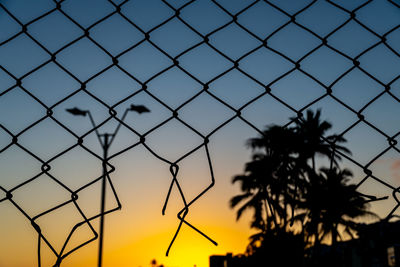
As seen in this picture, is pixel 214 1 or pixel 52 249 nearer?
pixel 52 249

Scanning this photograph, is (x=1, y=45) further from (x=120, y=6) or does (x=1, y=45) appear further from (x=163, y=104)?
(x=163, y=104)

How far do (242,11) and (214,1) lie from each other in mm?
91

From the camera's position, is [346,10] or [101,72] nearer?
[101,72]

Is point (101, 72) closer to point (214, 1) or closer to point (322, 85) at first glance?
point (214, 1)

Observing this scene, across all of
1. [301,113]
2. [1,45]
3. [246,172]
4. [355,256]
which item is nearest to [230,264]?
[301,113]

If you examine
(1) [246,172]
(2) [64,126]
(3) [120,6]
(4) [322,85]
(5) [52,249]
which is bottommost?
(5) [52,249]

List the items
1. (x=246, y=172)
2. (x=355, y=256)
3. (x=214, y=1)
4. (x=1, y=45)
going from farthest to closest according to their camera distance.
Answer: (x=355, y=256)
(x=246, y=172)
(x=214, y=1)
(x=1, y=45)

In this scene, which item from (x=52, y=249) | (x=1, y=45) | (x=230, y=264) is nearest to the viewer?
(x=52, y=249)

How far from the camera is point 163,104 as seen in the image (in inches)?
42.5

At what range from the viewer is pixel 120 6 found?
111 cm

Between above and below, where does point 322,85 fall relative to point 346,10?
below

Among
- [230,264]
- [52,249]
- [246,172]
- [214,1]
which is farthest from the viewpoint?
[246,172]

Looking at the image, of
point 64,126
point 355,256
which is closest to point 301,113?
point 64,126

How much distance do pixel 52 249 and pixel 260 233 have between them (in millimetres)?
23228
